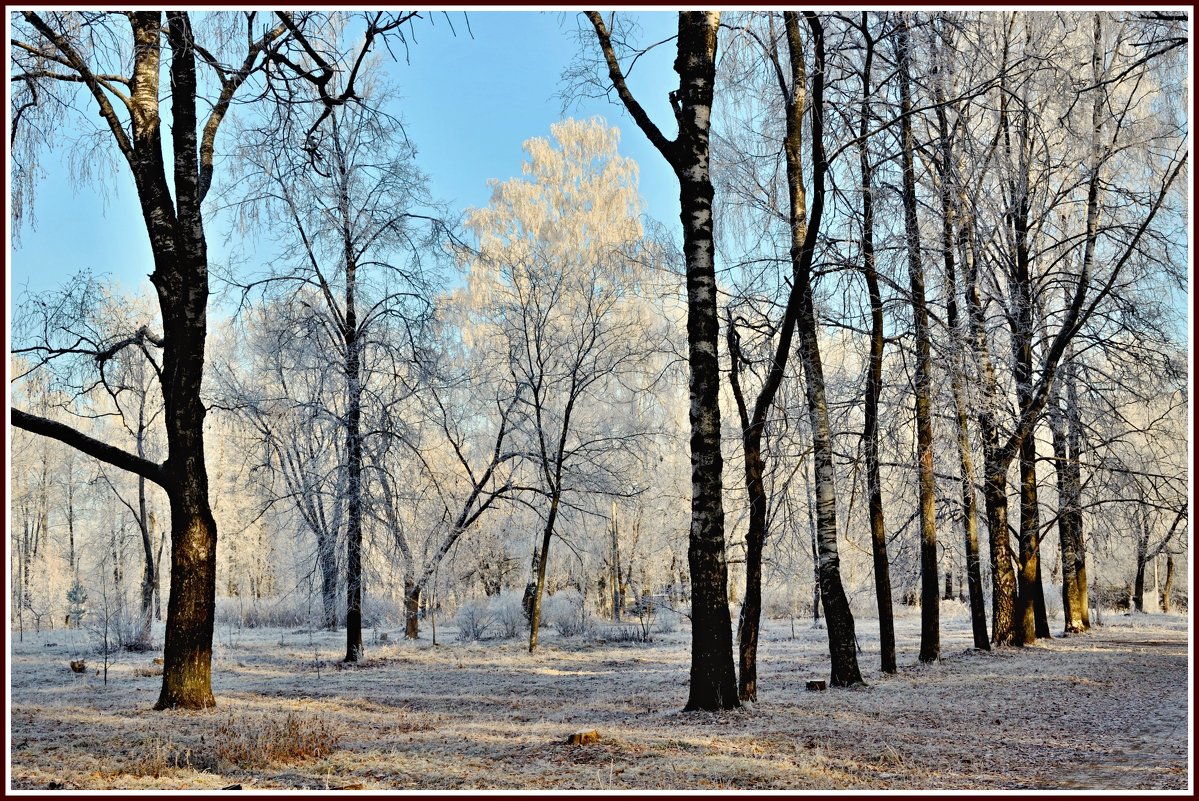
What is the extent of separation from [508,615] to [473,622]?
1.07 meters

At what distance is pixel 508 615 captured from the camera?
19938mm

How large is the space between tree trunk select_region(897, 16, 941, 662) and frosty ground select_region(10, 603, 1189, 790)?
0.82 metres

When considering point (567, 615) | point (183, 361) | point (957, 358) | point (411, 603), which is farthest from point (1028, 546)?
point (183, 361)

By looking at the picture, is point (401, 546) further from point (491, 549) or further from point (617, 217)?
point (617, 217)

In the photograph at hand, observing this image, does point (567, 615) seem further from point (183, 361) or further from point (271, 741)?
point (271, 741)

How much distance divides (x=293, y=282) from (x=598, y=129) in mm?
13234

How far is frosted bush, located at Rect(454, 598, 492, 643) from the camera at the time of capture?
1897cm

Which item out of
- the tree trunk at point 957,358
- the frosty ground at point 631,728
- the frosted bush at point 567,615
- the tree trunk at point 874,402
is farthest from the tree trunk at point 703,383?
the frosted bush at point 567,615

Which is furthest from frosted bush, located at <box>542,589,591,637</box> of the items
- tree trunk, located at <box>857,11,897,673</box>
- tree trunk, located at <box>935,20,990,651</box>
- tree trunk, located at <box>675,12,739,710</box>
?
tree trunk, located at <box>675,12,739,710</box>

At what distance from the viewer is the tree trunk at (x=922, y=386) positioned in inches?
404

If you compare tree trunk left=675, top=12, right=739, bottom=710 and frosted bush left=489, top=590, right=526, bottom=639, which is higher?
tree trunk left=675, top=12, right=739, bottom=710

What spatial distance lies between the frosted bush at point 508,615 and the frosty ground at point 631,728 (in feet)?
21.1

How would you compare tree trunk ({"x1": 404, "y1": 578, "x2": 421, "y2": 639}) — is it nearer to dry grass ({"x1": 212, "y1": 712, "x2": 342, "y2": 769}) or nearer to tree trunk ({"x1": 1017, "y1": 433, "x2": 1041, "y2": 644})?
dry grass ({"x1": 212, "y1": 712, "x2": 342, "y2": 769})

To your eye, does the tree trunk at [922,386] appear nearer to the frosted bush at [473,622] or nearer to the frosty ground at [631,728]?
the frosty ground at [631,728]
